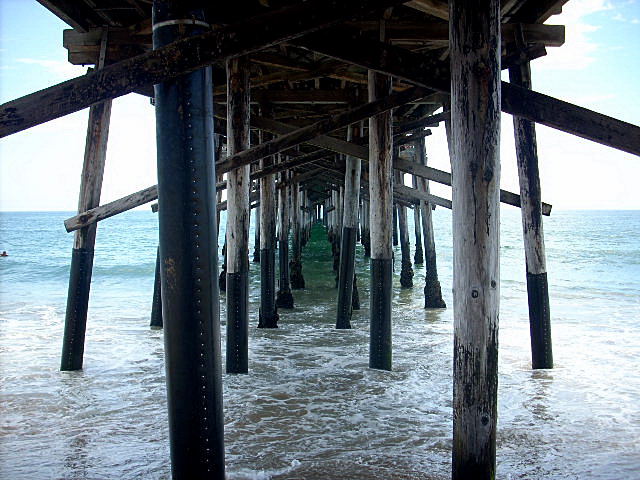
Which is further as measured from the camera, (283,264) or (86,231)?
(283,264)

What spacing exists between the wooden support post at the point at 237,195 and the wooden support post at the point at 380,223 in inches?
47.8

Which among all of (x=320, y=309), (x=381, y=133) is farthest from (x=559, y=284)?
(x=381, y=133)

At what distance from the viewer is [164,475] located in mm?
3539

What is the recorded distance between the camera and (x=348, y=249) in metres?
8.16

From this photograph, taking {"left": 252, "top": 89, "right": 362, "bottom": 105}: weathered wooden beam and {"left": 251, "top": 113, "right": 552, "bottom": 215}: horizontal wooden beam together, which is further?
{"left": 252, "top": 89, "right": 362, "bottom": 105}: weathered wooden beam

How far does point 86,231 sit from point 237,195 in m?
1.44

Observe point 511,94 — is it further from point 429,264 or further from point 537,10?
point 429,264

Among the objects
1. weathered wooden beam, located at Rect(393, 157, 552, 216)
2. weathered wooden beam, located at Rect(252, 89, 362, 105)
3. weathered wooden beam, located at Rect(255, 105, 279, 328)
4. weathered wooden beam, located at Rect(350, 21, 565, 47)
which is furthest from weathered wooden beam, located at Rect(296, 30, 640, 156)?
weathered wooden beam, located at Rect(255, 105, 279, 328)

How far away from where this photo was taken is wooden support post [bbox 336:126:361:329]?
26.3ft

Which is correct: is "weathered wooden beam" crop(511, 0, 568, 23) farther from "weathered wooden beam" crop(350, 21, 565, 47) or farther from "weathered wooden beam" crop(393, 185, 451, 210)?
"weathered wooden beam" crop(393, 185, 451, 210)

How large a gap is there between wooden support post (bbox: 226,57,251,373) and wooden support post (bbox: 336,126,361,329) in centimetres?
223

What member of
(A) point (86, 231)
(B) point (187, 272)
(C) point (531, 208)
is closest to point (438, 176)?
(C) point (531, 208)

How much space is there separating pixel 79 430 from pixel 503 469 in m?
2.83

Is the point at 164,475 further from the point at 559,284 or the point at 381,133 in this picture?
the point at 559,284
